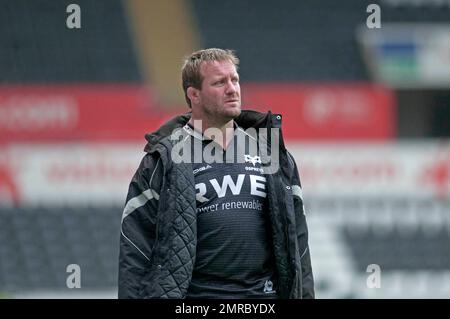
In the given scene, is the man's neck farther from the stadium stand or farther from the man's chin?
the stadium stand

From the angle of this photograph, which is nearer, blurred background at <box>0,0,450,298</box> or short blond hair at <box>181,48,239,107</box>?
short blond hair at <box>181,48,239,107</box>

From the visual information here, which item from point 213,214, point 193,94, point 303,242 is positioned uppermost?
point 193,94

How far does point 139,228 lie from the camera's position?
367 cm

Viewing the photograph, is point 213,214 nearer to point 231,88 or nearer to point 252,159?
point 252,159

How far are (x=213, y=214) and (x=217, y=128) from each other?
33 centimetres

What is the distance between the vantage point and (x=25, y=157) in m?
12.1

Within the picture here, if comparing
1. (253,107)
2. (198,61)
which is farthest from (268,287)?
(253,107)

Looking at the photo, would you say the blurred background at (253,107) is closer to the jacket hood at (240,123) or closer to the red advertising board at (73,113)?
the red advertising board at (73,113)

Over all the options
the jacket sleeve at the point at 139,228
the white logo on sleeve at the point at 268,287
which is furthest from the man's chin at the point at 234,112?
the white logo on sleeve at the point at 268,287

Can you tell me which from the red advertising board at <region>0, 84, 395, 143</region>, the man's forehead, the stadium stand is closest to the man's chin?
the man's forehead

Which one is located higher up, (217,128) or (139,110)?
(217,128)

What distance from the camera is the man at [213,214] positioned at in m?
3.62

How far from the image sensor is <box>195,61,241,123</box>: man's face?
12.2ft
